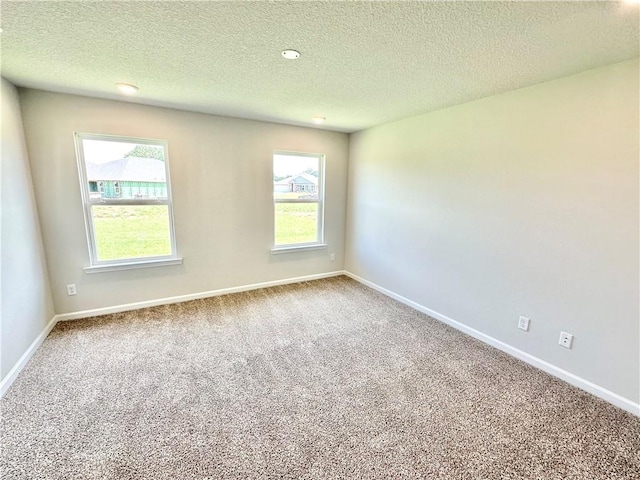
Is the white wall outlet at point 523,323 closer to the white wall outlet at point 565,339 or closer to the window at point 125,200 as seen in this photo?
the white wall outlet at point 565,339

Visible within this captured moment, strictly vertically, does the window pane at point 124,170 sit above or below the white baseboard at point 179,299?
above

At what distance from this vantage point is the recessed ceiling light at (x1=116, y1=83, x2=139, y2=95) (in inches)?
90.7

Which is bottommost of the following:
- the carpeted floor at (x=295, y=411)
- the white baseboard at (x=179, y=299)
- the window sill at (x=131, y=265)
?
the carpeted floor at (x=295, y=411)

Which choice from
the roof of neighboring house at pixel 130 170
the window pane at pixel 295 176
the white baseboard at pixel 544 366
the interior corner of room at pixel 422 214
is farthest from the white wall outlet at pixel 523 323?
the roof of neighboring house at pixel 130 170

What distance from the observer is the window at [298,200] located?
12.5ft

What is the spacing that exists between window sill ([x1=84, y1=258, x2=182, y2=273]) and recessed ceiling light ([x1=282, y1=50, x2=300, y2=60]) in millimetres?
2544

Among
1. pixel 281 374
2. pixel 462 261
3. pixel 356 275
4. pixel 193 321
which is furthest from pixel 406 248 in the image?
pixel 193 321

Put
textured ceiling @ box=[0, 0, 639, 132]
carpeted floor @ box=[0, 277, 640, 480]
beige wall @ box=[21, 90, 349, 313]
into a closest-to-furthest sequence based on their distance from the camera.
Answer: textured ceiling @ box=[0, 0, 639, 132] < carpeted floor @ box=[0, 277, 640, 480] < beige wall @ box=[21, 90, 349, 313]

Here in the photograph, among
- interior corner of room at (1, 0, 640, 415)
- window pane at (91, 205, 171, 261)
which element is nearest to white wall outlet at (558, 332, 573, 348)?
interior corner of room at (1, 0, 640, 415)

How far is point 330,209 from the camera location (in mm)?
4254

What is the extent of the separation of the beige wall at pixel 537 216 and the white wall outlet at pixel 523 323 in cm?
4

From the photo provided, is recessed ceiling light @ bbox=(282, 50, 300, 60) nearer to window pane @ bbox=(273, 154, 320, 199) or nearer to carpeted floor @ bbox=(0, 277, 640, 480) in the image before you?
window pane @ bbox=(273, 154, 320, 199)

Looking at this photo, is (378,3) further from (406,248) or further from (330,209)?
(330,209)

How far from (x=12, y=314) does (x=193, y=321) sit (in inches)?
52.3
